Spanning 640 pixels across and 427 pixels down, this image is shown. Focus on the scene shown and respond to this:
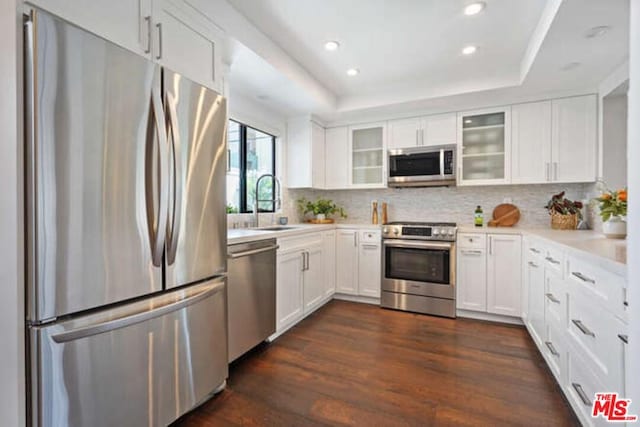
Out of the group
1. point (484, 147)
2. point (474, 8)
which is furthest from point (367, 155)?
point (474, 8)

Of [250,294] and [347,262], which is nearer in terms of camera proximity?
[250,294]

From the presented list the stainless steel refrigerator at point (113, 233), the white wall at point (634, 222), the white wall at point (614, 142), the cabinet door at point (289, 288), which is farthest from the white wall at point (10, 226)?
the white wall at point (614, 142)

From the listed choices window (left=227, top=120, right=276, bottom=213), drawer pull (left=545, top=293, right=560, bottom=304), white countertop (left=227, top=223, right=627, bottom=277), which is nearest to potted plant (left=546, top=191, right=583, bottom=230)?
white countertop (left=227, top=223, right=627, bottom=277)

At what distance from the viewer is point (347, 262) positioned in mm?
3756

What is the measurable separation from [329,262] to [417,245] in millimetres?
1045

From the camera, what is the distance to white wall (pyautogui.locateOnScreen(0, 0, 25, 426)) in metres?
0.96

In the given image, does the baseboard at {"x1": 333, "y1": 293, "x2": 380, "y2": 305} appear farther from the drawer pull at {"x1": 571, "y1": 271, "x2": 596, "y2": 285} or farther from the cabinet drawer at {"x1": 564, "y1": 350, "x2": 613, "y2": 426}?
the drawer pull at {"x1": 571, "y1": 271, "x2": 596, "y2": 285}

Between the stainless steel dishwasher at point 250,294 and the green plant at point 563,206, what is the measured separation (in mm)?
2938

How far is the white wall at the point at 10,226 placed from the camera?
96 cm

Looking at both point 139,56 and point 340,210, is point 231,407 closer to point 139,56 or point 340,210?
point 139,56

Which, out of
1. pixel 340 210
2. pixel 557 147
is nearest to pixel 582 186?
pixel 557 147

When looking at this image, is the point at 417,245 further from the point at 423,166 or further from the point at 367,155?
the point at 367,155

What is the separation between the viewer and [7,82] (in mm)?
968

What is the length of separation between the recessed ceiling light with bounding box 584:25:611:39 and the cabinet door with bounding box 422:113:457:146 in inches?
59.1
